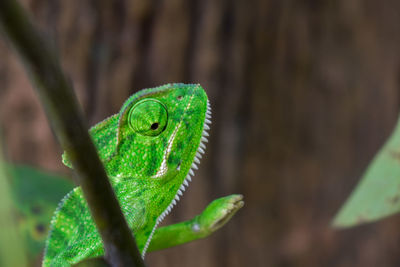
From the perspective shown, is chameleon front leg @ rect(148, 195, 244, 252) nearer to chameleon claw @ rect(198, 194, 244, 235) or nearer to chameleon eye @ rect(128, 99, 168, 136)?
chameleon claw @ rect(198, 194, 244, 235)

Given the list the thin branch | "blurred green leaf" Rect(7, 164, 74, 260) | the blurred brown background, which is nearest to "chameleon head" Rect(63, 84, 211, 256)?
"blurred green leaf" Rect(7, 164, 74, 260)

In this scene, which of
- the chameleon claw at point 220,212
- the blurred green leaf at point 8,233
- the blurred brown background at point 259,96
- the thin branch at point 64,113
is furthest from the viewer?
the blurred brown background at point 259,96

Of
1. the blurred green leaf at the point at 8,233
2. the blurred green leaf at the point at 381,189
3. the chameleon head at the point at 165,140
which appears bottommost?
the blurred green leaf at the point at 381,189

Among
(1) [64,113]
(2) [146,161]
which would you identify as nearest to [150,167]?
(2) [146,161]

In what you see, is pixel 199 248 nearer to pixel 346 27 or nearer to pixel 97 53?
pixel 97 53

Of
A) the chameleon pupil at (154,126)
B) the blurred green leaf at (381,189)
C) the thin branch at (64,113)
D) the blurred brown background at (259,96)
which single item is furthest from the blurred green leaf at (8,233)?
the blurred brown background at (259,96)

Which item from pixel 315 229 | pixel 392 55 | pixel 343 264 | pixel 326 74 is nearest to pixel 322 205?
pixel 315 229

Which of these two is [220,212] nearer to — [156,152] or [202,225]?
[202,225]

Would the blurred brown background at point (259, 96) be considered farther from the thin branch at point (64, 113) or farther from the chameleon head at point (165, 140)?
the thin branch at point (64, 113)
